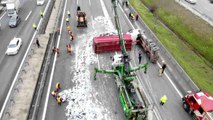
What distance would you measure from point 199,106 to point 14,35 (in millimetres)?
31547

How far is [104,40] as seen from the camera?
2841 cm

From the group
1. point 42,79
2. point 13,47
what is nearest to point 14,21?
point 13,47

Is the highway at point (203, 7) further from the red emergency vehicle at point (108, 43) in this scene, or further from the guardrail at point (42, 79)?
the guardrail at point (42, 79)

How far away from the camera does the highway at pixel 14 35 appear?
26.1m

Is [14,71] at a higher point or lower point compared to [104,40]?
lower

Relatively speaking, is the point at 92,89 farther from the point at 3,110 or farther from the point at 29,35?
the point at 29,35

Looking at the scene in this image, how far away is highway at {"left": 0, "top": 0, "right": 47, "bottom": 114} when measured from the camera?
85.6ft

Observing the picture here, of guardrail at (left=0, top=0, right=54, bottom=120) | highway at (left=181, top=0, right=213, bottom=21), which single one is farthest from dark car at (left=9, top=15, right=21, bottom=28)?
highway at (left=181, top=0, right=213, bottom=21)

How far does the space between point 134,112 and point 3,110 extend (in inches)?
547

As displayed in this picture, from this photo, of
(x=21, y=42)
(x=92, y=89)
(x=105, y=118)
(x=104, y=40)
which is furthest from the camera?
(x=21, y=42)

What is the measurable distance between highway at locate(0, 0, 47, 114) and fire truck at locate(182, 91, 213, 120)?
19794 millimetres

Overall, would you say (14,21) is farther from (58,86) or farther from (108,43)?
(58,86)

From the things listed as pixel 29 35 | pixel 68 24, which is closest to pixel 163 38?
pixel 68 24

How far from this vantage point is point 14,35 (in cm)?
3603
